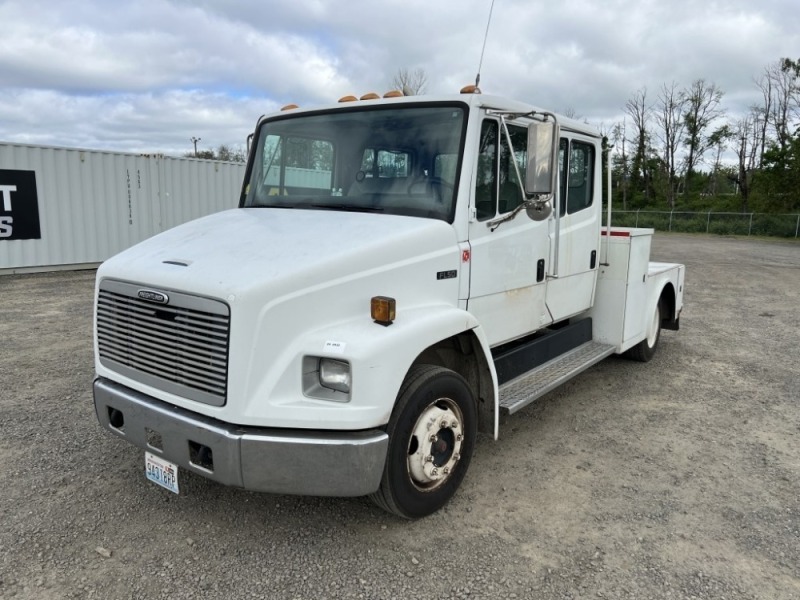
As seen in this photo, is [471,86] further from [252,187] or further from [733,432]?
[733,432]

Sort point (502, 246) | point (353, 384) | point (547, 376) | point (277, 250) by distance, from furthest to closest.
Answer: point (547, 376) < point (502, 246) < point (277, 250) < point (353, 384)

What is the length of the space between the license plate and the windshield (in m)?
1.75

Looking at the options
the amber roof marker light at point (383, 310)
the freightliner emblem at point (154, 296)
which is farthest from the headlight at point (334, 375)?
the freightliner emblem at point (154, 296)

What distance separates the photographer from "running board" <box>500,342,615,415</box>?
12.7 ft

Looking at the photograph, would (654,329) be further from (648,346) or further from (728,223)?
(728,223)

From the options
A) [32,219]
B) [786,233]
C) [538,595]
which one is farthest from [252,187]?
[786,233]

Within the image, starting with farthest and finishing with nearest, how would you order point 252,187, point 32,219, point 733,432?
point 32,219 → point 733,432 → point 252,187

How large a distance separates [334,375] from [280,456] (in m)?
0.44

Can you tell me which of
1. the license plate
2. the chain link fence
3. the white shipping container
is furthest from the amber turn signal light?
the chain link fence

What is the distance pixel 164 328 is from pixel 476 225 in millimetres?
1837

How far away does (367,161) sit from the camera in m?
3.72

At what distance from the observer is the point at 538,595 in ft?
8.95

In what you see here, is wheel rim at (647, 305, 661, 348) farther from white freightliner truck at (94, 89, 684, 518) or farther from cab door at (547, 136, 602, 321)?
white freightliner truck at (94, 89, 684, 518)

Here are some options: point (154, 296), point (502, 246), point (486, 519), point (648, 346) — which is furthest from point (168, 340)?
point (648, 346)
